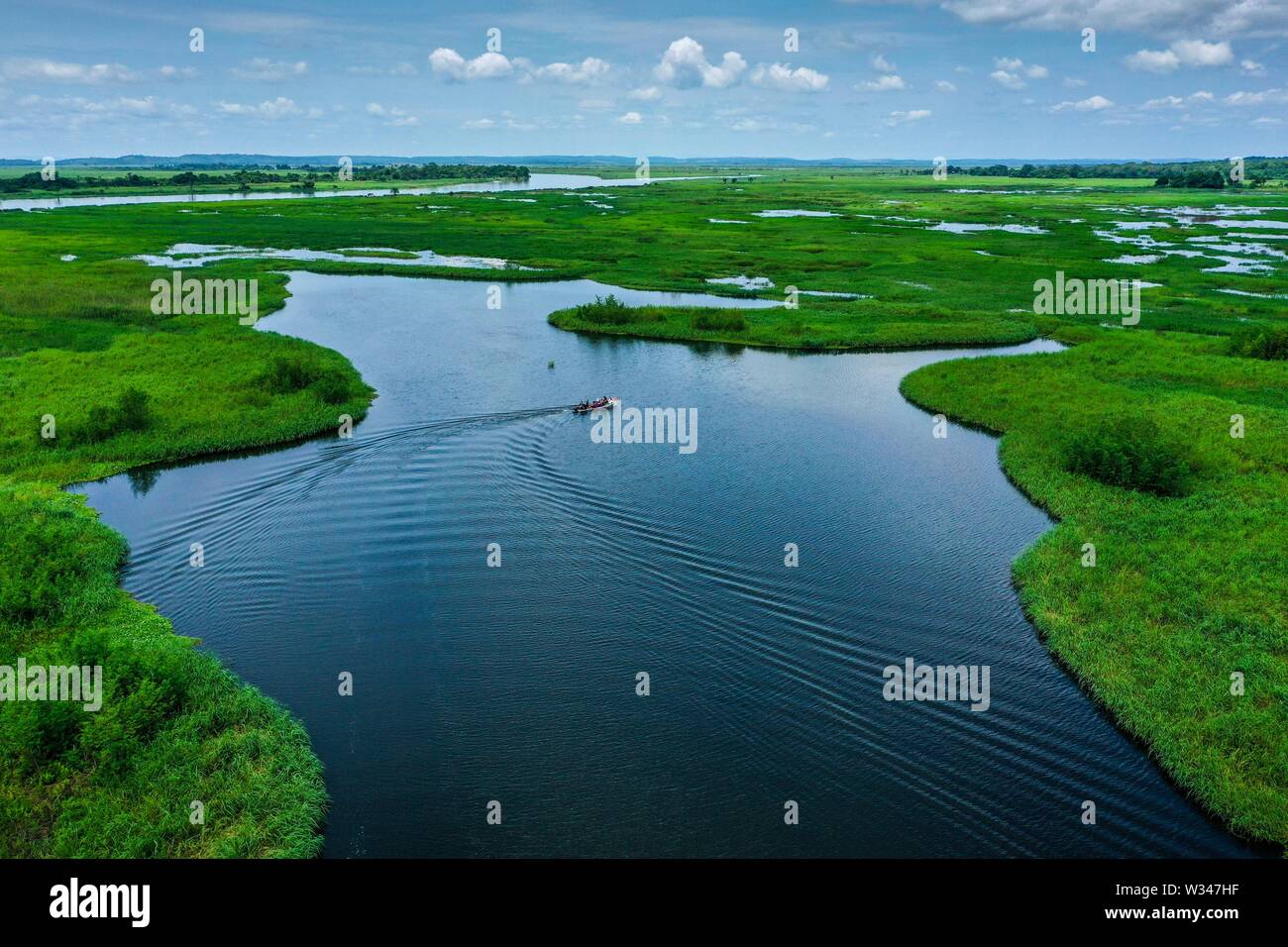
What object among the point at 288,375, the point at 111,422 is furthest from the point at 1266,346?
the point at 111,422

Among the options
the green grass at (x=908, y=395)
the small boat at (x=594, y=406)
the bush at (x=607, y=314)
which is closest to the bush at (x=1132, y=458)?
the green grass at (x=908, y=395)

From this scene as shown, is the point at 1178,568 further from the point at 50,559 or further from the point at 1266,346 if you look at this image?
the point at 1266,346

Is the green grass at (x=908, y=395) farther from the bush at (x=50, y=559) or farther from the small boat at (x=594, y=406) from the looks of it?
the small boat at (x=594, y=406)

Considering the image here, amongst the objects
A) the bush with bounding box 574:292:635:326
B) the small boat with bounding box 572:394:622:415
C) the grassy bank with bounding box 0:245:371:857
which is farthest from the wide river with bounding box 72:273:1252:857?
the bush with bounding box 574:292:635:326

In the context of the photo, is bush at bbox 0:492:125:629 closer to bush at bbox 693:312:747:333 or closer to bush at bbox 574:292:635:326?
bush at bbox 574:292:635:326

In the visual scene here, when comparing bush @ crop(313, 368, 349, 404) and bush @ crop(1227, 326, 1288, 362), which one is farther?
bush @ crop(1227, 326, 1288, 362)
